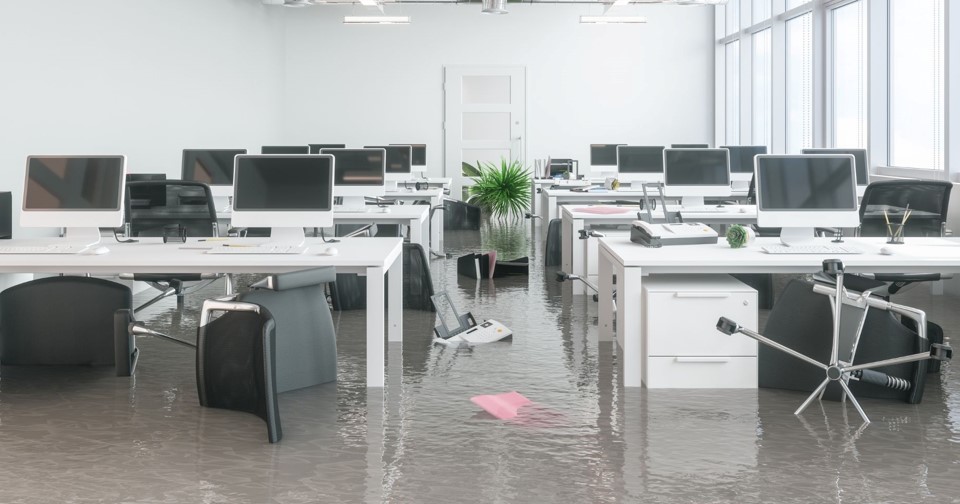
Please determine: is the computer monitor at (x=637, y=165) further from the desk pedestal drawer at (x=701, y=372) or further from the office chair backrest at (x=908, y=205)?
the desk pedestal drawer at (x=701, y=372)

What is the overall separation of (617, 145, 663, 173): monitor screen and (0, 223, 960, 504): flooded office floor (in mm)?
5262

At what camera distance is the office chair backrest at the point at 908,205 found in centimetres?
595

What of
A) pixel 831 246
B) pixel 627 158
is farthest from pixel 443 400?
pixel 627 158

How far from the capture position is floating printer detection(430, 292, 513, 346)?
18.3 feet

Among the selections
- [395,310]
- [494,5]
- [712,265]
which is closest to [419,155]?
[494,5]

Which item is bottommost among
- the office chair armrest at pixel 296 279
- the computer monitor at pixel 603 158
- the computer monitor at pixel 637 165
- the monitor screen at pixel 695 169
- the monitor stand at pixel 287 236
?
the office chair armrest at pixel 296 279

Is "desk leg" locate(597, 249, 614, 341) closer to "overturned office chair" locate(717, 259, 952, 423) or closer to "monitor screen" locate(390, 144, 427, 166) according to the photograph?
"overturned office chair" locate(717, 259, 952, 423)

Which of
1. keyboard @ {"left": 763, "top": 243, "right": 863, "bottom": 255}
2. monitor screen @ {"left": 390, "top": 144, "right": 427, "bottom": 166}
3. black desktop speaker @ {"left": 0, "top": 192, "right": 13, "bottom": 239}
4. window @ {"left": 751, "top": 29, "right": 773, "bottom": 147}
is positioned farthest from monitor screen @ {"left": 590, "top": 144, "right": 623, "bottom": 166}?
black desktop speaker @ {"left": 0, "top": 192, "right": 13, "bottom": 239}

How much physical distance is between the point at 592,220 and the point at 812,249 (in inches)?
104

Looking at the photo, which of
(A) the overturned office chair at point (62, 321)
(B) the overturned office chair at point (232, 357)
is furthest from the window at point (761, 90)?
(B) the overturned office chair at point (232, 357)

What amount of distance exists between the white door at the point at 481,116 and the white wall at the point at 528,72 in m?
0.15

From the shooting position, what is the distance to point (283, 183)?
5.05m

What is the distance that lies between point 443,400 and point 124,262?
157cm

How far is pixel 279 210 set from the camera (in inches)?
198
